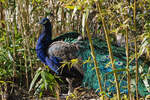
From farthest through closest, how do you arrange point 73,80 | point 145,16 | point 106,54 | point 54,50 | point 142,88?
1. point 73,80
2. point 54,50
3. point 106,54
4. point 142,88
5. point 145,16

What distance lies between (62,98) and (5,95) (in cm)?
69

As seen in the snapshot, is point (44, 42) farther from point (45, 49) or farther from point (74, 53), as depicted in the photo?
point (74, 53)

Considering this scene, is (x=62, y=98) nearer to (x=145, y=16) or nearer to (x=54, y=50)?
(x=54, y=50)

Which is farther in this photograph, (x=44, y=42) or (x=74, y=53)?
(x=44, y=42)

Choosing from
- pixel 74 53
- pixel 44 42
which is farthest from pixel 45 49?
pixel 74 53

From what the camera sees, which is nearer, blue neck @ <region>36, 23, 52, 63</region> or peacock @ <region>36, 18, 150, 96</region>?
peacock @ <region>36, 18, 150, 96</region>

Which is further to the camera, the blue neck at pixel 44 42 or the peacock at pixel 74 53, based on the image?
the blue neck at pixel 44 42

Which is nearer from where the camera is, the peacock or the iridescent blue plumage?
the peacock

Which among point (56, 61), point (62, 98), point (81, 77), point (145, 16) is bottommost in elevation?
point (62, 98)

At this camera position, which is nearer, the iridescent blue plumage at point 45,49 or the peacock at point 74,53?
the peacock at point 74,53

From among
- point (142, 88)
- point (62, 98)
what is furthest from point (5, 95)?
point (142, 88)

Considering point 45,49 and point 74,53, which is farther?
point 45,49

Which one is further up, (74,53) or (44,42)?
(44,42)

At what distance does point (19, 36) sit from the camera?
3.64 meters
